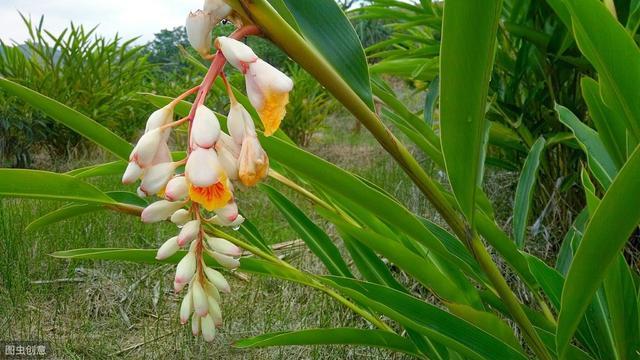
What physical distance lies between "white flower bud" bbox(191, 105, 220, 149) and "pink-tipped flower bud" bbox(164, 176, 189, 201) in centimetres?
4

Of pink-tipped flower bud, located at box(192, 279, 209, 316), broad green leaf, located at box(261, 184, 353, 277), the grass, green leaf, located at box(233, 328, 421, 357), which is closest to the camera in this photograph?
pink-tipped flower bud, located at box(192, 279, 209, 316)

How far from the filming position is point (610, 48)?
0.48 metres

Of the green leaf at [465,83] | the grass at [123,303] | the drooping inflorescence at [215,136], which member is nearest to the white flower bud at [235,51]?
the drooping inflorescence at [215,136]

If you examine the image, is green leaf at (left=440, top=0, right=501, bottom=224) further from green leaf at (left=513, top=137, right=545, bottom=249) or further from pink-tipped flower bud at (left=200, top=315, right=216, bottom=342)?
green leaf at (left=513, top=137, right=545, bottom=249)

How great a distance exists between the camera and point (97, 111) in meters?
3.82

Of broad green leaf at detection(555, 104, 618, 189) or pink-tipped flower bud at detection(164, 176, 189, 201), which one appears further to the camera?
broad green leaf at detection(555, 104, 618, 189)

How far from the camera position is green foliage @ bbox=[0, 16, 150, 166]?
3.61 m

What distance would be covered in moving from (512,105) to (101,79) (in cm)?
314

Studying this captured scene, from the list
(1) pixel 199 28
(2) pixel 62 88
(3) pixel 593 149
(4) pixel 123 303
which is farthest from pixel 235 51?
(2) pixel 62 88

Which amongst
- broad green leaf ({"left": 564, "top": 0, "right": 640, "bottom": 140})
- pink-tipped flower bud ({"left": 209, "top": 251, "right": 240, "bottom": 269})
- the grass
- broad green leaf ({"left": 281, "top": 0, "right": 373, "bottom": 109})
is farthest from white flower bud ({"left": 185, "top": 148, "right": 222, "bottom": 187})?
the grass

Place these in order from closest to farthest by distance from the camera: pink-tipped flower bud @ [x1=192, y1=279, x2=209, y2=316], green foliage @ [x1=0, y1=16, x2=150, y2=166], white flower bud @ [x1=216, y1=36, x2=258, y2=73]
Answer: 1. white flower bud @ [x1=216, y1=36, x2=258, y2=73]
2. pink-tipped flower bud @ [x1=192, y1=279, x2=209, y2=316]
3. green foliage @ [x1=0, y1=16, x2=150, y2=166]

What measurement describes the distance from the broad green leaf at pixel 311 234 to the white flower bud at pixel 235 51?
564 millimetres

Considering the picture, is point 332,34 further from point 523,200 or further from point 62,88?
point 62,88

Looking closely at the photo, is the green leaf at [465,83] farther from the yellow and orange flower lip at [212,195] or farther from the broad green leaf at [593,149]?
the broad green leaf at [593,149]
